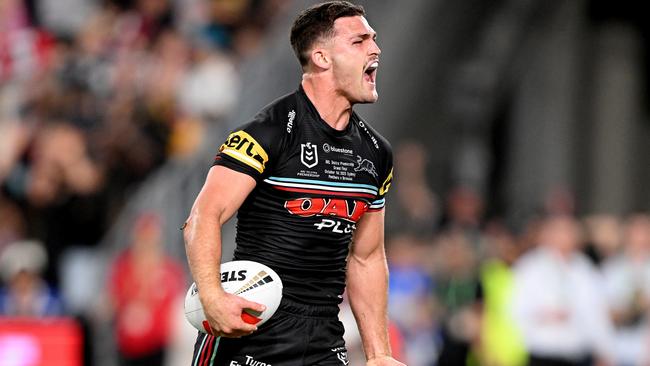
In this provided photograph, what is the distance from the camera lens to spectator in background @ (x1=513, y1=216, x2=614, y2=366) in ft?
39.8

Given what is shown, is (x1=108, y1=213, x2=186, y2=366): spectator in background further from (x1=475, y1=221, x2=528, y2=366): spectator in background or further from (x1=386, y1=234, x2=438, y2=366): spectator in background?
(x1=475, y1=221, x2=528, y2=366): spectator in background

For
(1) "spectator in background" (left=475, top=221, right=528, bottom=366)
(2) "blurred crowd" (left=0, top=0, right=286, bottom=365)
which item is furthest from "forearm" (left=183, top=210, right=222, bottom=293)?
(1) "spectator in background" (left=475, top=221, right=528, bottom=366)

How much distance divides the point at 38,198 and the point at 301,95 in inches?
299

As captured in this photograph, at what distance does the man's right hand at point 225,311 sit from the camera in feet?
19.1

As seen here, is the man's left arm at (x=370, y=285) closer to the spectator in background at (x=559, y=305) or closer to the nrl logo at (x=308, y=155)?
the nrl logo at (x=308, y=155)

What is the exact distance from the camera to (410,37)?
1577 centimetres

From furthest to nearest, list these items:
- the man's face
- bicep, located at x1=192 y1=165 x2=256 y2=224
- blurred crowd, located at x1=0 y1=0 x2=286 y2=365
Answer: blurred crowd, located at x1=0 y1=0 x2=286 y2=365, the man's face, bicep, located at x1=192 y1=165 x2=256 y2=224

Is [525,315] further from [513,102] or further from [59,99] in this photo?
[513,102]

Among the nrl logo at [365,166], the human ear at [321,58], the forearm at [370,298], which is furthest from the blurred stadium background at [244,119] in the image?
the human ear at [321,58]

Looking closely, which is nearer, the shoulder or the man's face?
the man's face

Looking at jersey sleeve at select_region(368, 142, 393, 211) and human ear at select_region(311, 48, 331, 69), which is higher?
human ear at select_region(311, 48, 331, 69)

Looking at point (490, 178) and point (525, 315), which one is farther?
point (490, 178)

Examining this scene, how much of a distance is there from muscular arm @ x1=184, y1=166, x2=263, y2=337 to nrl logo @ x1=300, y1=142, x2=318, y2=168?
281 millimetres

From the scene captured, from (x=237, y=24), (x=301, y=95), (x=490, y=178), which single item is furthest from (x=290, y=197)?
(x=490, y=178)
